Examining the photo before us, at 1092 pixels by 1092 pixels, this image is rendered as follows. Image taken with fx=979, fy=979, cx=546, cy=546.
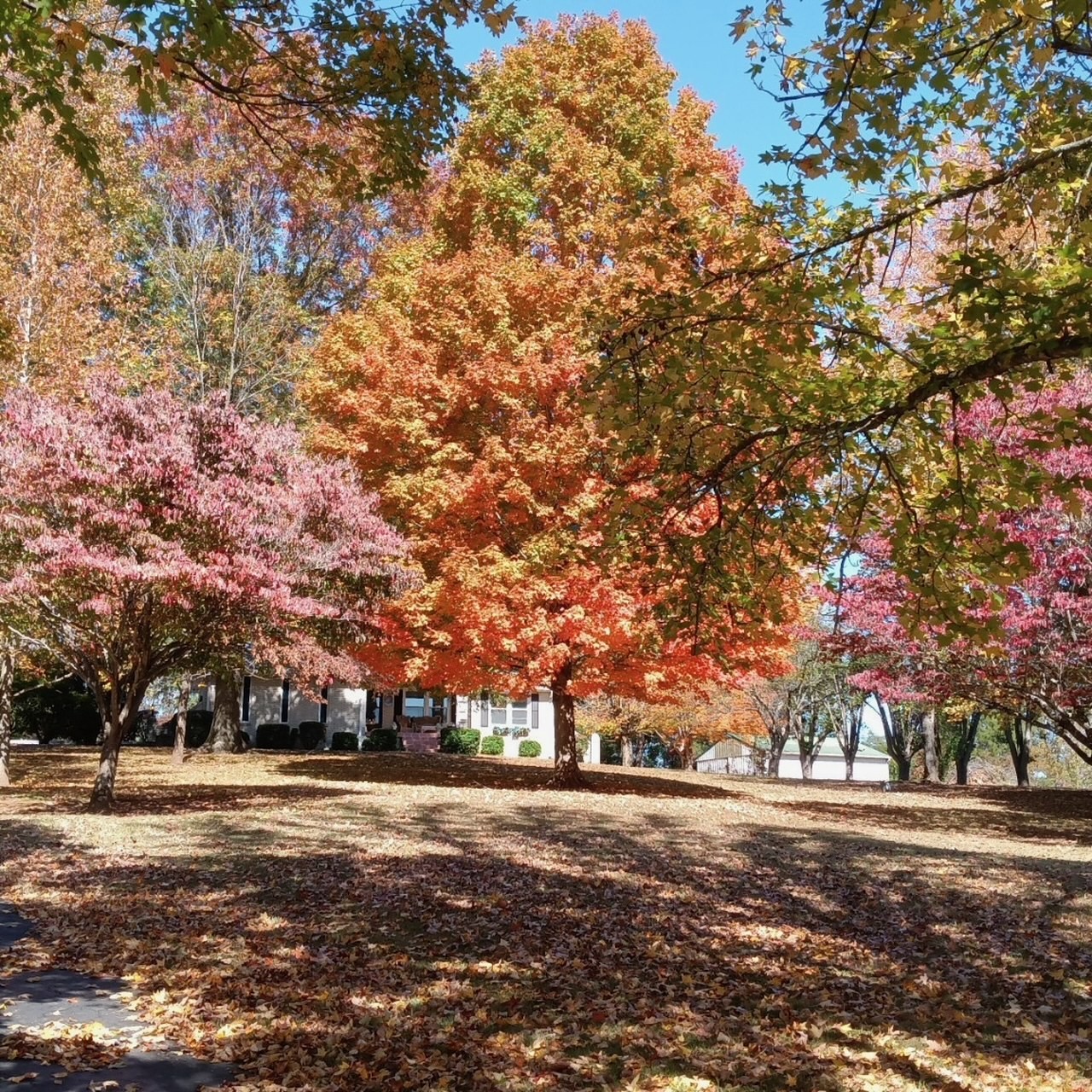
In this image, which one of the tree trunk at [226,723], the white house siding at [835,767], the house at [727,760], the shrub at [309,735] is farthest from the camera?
the white house siding at [835,767]

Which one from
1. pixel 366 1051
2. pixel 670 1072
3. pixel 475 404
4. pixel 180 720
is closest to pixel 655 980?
pixel 670 1072

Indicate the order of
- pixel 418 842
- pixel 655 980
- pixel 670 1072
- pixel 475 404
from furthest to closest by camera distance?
pixel 475 404 < pixel 418 842 < pixel 655 980 < pixel 670 1072

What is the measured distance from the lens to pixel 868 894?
9359mm

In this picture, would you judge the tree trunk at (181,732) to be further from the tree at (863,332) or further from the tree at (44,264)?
the tree at (863,332)

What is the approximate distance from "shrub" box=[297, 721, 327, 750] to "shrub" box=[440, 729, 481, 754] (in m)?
4.48

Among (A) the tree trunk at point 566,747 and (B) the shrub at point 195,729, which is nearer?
(A) the tree trunk at point 566,747

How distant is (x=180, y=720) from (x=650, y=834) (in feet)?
49.0

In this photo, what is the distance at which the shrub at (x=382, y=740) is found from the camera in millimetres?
34781

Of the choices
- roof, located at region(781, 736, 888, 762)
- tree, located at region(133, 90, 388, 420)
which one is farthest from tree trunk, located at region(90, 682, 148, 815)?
roof, located at region(781, 736, 888, 762)

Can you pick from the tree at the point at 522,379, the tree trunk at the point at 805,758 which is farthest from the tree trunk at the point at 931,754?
the tree at the point at 522,379

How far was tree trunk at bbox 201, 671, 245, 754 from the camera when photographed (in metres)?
26.8

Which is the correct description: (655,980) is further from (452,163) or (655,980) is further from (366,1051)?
(452,163)

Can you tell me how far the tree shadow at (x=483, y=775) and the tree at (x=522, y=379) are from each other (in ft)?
4.47

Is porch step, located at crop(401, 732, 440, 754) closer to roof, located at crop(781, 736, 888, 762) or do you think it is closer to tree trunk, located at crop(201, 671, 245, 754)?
tree trunk, located at crop(201, 671, 245, 754)
